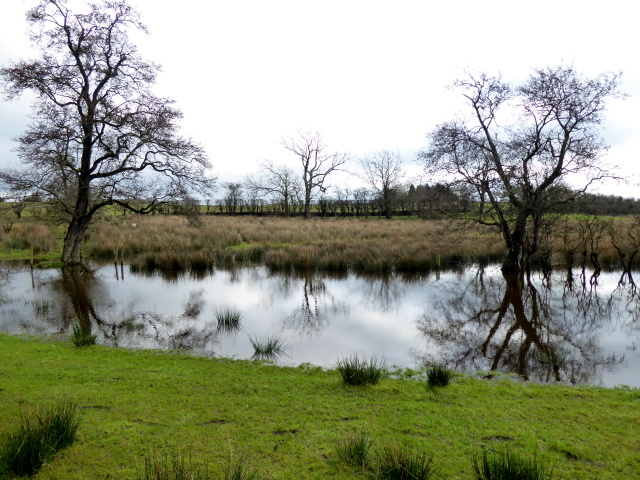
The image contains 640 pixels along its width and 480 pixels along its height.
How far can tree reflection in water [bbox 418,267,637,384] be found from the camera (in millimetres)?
6914

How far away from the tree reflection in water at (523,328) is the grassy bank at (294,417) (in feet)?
4.03

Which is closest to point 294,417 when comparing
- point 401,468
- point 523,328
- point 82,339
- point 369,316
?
point 401,468

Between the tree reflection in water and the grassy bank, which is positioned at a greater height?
the grassy bank

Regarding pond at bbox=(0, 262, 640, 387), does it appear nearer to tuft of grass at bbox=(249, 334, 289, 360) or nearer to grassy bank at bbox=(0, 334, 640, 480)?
tuft of grass at bbox=(249, 334, 289, 360)

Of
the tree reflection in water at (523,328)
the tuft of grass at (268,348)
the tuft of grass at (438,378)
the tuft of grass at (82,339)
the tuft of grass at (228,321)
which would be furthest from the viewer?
the tuft of grass at (228,321)

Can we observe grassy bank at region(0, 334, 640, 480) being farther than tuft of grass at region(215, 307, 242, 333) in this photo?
No

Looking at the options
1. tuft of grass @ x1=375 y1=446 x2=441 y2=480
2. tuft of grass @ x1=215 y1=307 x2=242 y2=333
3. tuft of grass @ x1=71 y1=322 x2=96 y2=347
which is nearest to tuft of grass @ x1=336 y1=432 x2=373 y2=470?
tuft of grass @ x1=375 y1=446 x2=441 y2=480

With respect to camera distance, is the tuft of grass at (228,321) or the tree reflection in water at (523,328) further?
the tuft of grass at (228,321)

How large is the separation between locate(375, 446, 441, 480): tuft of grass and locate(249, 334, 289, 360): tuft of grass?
162 inches

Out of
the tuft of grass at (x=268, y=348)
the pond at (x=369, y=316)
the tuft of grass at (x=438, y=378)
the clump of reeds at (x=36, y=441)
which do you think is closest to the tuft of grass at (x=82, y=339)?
the pond at (x=369, y=316)

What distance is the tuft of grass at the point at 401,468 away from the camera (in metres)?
3.17

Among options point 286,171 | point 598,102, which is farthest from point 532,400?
point 286,171

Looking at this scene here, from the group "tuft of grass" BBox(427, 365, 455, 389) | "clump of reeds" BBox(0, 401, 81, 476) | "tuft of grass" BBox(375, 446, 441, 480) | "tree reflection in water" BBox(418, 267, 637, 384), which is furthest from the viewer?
"tree reflection in water" BBox(418, 267, 637, 384)

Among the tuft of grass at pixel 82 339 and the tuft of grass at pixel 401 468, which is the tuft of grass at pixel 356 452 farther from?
the tuft of grass at pixel 82 339
